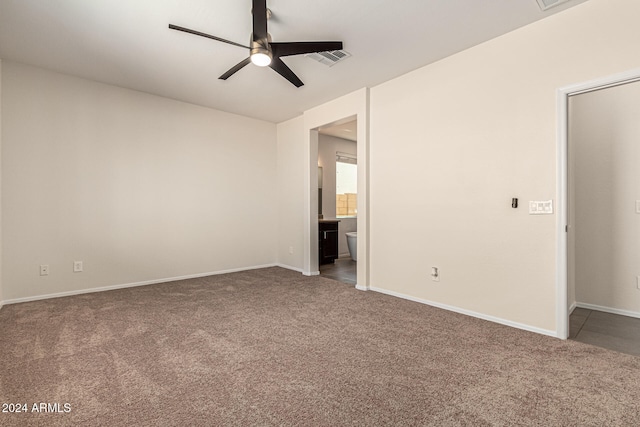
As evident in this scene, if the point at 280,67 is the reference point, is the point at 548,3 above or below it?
above

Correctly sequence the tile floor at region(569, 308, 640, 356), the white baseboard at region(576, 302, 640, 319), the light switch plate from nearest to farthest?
the tile floor at region(569, 308, 640, 356), the light switch plate, the white baseboard at region(576, 302, 640, 319)

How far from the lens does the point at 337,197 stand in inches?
285

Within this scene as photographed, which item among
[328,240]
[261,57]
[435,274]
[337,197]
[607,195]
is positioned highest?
[261,57]

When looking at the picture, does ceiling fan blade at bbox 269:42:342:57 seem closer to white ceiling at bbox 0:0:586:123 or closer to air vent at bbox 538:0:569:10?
A: white ceiling at bbox 0:0:586:123

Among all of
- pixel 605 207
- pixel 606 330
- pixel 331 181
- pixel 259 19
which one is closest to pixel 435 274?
pixel 606 330

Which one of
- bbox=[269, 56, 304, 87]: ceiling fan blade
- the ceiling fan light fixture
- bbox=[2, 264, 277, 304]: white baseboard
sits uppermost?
bbox=[269, 56, 304, 87]: ceiling fan blade

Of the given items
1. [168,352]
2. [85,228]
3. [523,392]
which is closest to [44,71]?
[85,228]

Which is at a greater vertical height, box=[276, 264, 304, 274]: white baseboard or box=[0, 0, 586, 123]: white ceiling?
box=[0, 0, 586, 123]: white ceiling

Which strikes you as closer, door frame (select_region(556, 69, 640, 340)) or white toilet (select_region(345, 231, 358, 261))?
door frame (select_region(556, 69, 640, 340))

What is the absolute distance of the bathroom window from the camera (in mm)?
7246

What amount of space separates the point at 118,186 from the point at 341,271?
143 inches

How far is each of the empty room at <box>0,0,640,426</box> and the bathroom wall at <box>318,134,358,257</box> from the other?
1.69m

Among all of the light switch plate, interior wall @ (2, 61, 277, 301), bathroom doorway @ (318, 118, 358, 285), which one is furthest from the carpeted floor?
bathroom doorway @ (318, 118, 358, 285)

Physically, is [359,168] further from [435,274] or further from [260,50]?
[260,50]
